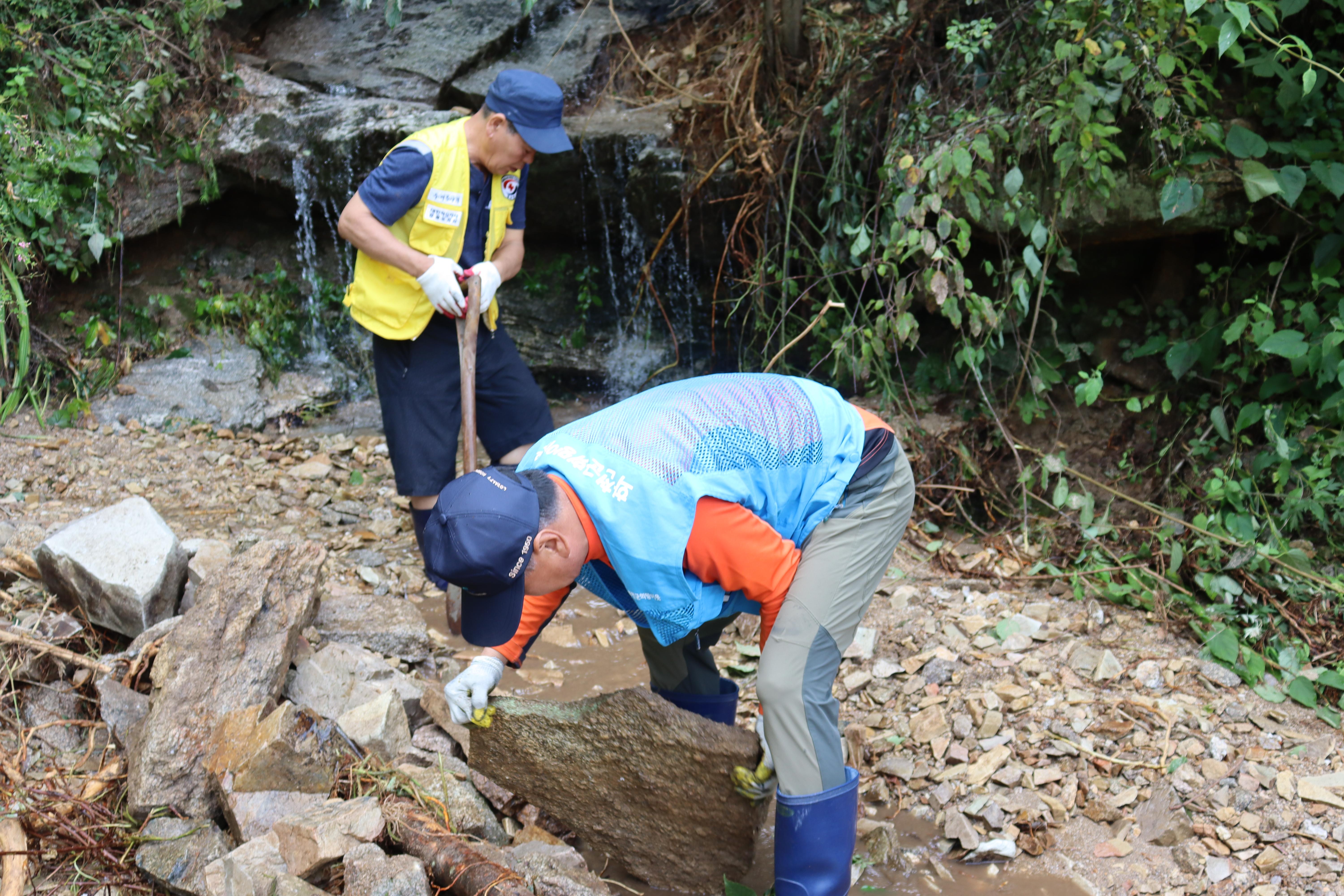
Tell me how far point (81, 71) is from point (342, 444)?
2.65 m

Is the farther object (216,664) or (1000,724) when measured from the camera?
(1000,724)

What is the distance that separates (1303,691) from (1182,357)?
1.35 m

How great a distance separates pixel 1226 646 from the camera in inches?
118

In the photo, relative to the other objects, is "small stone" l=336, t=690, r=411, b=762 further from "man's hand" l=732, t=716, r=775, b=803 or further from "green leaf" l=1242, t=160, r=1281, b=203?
"green leaf" l=1242, t=160, r=1281, b=203

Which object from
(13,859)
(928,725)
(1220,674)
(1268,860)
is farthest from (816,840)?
(1220,674)

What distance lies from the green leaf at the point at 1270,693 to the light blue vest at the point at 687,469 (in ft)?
5.67

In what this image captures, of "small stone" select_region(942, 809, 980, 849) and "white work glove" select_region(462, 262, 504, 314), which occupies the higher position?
"white work glove" select_region(462, 262, 504, 314)

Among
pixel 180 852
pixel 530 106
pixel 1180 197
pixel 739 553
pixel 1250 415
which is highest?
pixel 530 106

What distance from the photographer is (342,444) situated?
4875 mm

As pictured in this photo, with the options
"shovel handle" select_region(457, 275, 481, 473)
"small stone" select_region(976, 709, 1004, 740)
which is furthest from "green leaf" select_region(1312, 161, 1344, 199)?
"shovel handle" select_region(457, 275, 481, 473)

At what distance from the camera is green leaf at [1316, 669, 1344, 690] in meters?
2.82

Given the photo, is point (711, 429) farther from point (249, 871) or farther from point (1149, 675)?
point (1149, 675)

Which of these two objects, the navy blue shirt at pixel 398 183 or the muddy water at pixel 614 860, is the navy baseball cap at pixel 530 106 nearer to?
the navy blue shirt at pixel 398 183

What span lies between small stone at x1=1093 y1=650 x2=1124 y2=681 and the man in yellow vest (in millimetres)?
2062
